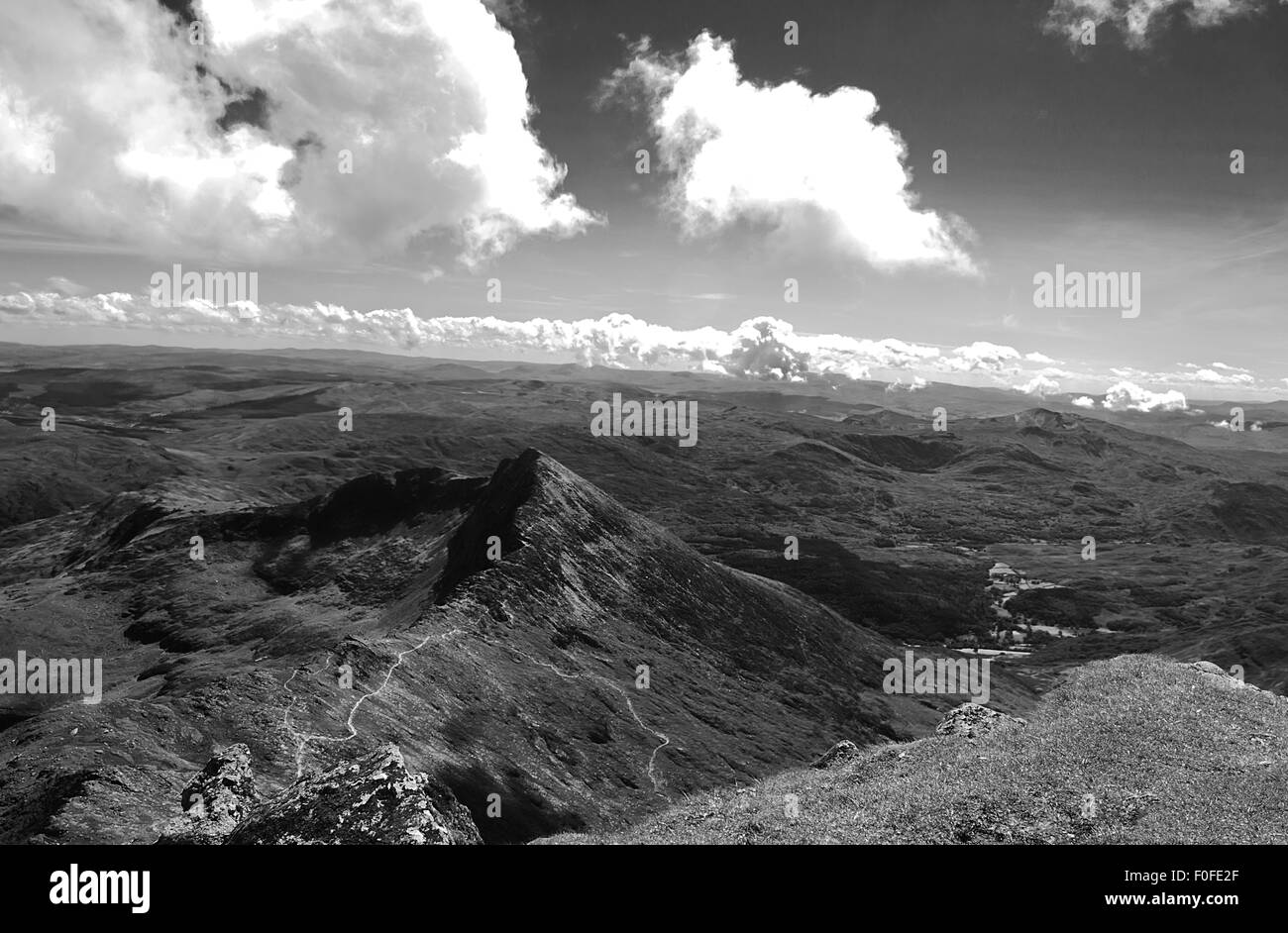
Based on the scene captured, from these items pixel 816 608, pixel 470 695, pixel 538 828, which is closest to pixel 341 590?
pixel 470 695

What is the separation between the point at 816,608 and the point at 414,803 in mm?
164405

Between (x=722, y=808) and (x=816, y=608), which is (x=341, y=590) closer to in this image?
(x=816, y=608)

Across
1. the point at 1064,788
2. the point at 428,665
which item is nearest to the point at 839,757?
the point at 1064,788

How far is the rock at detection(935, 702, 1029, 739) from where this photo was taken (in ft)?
136

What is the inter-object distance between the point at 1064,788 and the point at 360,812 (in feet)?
78.2

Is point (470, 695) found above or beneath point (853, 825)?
beneath

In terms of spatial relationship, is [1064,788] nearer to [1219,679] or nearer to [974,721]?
[974,721]

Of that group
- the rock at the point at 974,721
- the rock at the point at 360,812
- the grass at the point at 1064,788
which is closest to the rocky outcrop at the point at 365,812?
the rock at the point at 360,812

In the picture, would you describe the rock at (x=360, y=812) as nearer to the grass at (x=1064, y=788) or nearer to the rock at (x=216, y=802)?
the rock at (x=216, y=802)

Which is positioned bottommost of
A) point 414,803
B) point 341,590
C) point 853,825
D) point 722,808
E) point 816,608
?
point 816,608

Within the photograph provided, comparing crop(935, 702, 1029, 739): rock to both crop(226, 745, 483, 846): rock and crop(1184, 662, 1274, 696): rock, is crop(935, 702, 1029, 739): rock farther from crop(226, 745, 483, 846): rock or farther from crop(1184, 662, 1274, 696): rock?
crop(226, 745, 483, 846): rock

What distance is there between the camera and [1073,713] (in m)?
37.1

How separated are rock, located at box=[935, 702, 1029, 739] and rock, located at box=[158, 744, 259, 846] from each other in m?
36.0
